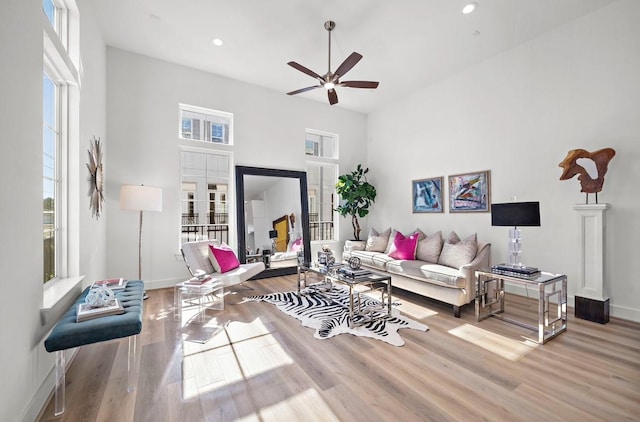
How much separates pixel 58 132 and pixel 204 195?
2516 mm

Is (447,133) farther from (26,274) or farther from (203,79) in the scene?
(26,274)

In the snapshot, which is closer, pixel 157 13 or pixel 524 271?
pixel 524 271

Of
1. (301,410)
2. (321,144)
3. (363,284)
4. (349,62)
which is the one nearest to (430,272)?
(363,284)

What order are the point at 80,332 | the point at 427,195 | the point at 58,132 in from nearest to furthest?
the point at 80,332 → the point at 58,132 → the point at 427,195

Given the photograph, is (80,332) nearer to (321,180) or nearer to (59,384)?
(59,384)

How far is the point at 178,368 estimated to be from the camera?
2252 mm

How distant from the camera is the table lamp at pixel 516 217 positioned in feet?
9.80

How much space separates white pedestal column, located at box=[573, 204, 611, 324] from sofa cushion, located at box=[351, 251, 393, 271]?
7.75 feet

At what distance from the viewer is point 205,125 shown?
16.6 ft

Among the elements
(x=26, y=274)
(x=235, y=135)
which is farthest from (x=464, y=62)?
(x=26, y=274)

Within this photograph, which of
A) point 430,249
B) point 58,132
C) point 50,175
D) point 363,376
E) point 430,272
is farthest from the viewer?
point 430,249

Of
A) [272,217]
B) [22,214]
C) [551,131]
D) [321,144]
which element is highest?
[321,144]

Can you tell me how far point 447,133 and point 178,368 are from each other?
5.23 metres

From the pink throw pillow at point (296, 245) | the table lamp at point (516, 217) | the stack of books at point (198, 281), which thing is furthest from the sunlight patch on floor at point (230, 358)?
the table lamp at point (516, 217)
